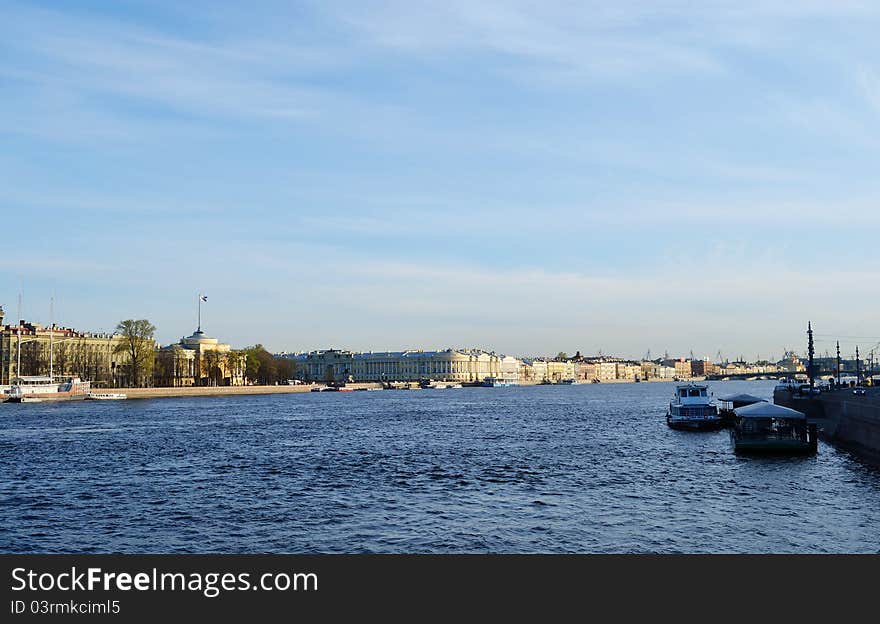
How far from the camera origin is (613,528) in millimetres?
25000

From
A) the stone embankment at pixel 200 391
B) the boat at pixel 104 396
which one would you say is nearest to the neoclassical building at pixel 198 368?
the stone embankment at pixel 200 391

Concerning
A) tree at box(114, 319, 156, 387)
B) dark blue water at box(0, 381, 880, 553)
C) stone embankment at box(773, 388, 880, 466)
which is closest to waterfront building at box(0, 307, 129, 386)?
tree at box(114, 319, 156, 387)

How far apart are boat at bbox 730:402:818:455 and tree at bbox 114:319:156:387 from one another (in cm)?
11332

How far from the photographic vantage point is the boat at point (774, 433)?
45188mm

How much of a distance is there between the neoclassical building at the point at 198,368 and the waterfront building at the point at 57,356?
7.40 metres

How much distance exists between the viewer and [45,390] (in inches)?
4998

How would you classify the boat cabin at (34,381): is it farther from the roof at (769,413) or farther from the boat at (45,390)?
the roof at (769,413)

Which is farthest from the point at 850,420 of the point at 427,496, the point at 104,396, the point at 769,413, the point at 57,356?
the point at 57,356

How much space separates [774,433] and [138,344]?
382 feet
